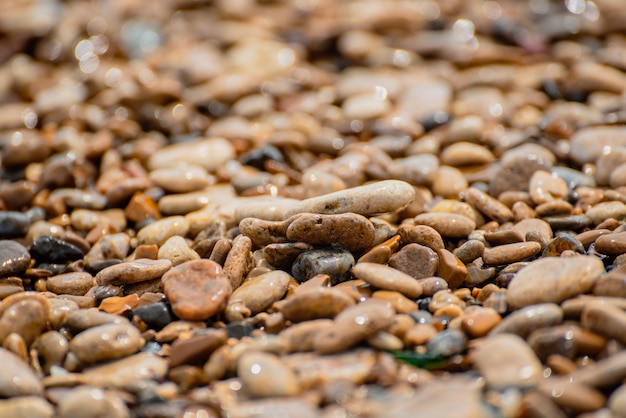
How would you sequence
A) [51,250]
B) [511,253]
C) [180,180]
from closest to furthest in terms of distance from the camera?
1. [511,253]
2. [51,250]
3. [180,180]

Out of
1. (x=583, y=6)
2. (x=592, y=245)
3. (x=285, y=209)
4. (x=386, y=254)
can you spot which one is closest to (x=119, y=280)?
(x=285, y=209)

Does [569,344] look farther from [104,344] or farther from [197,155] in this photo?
[197,155]

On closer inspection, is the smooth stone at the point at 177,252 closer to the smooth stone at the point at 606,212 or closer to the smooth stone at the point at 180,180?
the smooth stone at the point at 180,180

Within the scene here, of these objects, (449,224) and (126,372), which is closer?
(126,372)

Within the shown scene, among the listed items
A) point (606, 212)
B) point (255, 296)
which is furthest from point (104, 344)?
point (606, 212)

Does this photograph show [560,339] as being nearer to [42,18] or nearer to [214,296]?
[214,296]

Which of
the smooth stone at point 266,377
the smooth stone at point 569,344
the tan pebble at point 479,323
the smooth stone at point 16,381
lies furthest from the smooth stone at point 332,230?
the smooth stone at point 16,381

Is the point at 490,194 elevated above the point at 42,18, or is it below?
below
